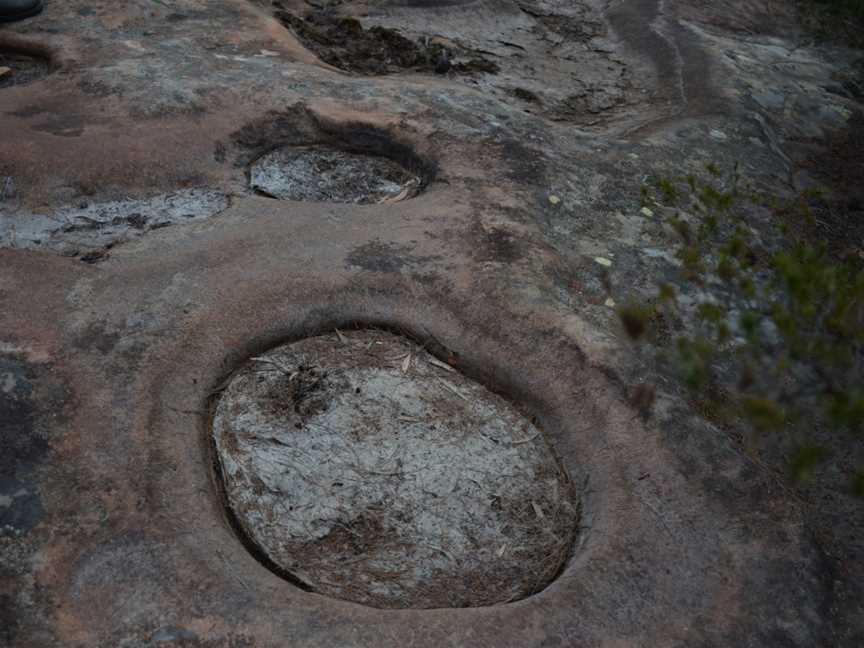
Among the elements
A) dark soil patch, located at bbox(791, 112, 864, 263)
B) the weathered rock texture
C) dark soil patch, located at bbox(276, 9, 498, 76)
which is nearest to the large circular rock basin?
the weathered rock texture

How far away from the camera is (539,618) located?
2.64 metres

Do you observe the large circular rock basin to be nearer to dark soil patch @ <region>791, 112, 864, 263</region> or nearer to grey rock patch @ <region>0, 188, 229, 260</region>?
grey rock patch @ <region>0, 188, 229, 260</region>

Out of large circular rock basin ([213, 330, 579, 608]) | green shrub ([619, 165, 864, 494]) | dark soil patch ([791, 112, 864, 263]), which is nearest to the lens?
green shrub ([619, 165, 864, 494])

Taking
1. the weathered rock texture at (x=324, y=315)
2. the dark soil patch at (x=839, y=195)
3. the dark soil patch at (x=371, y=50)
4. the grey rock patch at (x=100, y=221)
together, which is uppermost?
the weathered rock texture at (x=324, y=315)

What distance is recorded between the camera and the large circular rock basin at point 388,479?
292cm

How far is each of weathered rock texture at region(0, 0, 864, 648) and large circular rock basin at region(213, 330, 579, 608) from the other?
0.12 metres

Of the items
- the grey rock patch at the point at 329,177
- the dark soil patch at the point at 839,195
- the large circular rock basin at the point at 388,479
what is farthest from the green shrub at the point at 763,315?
the grey rock patch at the point at 329,177

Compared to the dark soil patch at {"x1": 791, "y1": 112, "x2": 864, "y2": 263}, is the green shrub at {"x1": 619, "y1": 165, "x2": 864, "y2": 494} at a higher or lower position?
higher

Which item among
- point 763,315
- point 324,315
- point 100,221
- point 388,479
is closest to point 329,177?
point 100,221

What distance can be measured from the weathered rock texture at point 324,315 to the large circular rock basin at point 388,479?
0.38ft

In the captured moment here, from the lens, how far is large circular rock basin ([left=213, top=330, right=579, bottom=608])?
2.92 metres

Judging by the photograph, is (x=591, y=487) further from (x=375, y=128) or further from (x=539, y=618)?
(x=375, y=128)

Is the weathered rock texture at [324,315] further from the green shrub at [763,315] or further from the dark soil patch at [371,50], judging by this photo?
the dark soil patch at [371,50]

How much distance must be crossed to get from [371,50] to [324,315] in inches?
158
